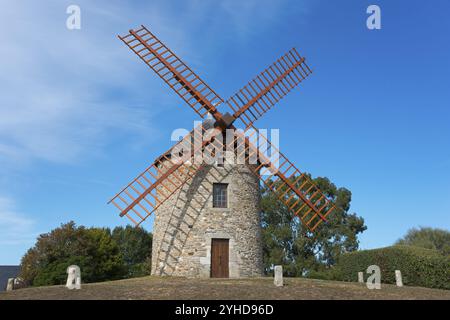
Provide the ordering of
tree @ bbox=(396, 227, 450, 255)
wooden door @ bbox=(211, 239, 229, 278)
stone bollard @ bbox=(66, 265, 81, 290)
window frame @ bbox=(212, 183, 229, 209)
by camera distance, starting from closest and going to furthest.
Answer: stone bollard @ bbox=(66, 265, 81, 290) → wooden door @ bbox=(211, 239, 229, 278) → window frame @ bbox=(212, 183, 229, 209) → tree @ bbox=(396, 227, 450, 255)

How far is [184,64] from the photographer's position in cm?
1791

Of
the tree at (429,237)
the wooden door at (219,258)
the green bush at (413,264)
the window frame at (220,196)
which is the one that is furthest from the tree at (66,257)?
the tree at (429,237)

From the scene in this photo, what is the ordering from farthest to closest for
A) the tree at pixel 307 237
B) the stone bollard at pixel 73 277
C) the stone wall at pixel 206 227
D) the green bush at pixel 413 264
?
the tree at pixel 307 237
the green bush at pixel 413 264
the stone wall at pixel 206 227
the stone bollard at pixel 73 277

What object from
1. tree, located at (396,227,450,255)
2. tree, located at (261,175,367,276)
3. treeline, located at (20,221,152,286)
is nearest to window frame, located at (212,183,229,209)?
treeline, located at (20,221,152,286)

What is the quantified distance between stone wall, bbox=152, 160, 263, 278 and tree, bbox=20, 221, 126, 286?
11.5 m

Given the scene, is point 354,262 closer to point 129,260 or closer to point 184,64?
point 184,64

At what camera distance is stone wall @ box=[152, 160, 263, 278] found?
17.1 m

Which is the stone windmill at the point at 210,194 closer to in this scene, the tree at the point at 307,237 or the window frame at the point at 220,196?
the window frame at the point at 220,196

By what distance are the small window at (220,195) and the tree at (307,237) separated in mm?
16783

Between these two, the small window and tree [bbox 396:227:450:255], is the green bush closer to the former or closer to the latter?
the small window

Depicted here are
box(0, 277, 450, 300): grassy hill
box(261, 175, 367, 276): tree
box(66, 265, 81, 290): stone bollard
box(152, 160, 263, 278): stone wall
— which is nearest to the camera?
box(0, 277, 450, 300): grassy hill

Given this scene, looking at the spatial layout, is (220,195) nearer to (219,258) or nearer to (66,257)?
(219,258)

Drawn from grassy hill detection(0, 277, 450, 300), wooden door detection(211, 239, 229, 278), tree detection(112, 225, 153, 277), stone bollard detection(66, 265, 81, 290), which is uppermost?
tree detection(112, 225, 153, 277)

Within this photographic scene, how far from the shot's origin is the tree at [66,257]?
86.1ft
